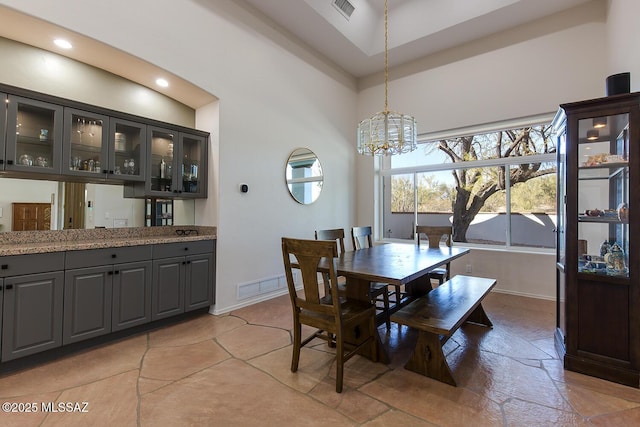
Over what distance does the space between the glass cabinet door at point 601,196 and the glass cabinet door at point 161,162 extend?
3969 millimetres

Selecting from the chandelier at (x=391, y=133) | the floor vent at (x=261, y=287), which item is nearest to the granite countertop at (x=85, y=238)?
the floor vent at (x=261, y=287)

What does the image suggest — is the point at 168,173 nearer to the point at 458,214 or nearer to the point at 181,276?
the point at 181,276

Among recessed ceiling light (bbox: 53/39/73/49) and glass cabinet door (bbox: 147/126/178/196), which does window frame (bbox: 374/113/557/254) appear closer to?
glass cabinet door (bbox: 147/126/178/196)

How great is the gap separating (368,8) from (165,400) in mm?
5617

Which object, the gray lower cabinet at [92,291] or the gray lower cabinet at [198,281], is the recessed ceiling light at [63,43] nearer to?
the gray lower cabinet at [92,291]

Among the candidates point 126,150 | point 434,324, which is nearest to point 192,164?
point 126,150

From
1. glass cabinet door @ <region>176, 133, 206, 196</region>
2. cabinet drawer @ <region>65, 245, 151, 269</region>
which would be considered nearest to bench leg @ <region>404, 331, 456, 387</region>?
cabinet drawer @ <region>65, 245, 151, 269</region>

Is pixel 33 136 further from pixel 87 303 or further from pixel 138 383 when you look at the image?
pixel 138 383

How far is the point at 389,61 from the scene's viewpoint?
538 cm

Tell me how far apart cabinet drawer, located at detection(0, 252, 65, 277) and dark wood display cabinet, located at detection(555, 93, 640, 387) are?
4.18m

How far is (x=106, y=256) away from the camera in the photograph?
2.70 meters

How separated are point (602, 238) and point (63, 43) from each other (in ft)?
16.6

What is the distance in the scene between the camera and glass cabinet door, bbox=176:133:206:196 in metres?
3.55

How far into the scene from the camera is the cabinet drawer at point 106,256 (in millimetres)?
2518
